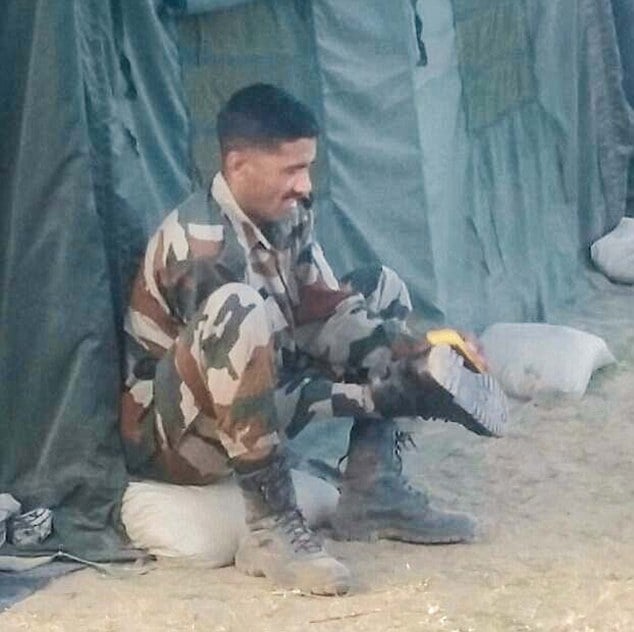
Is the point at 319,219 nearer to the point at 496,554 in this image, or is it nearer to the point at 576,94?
the point at 496,554

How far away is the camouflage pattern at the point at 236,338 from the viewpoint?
3545 mm

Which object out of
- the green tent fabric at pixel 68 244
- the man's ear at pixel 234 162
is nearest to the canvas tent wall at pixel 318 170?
the green tent fabric at pixel 68 244

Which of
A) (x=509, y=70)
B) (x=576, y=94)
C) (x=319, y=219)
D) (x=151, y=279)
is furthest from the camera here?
(x=576, y=94)

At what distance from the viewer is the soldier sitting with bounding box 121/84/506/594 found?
11.7 feet

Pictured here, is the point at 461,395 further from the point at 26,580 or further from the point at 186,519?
the point at 26,580

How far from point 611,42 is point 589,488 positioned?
2.91 m

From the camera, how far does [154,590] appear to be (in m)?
3.61

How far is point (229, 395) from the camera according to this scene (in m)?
3.54

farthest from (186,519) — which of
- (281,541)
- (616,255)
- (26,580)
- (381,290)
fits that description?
(616,255)

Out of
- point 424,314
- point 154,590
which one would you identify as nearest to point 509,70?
point 424,314

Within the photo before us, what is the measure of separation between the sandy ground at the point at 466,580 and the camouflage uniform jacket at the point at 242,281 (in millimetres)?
458

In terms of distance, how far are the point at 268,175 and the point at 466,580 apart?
→ 0.98m

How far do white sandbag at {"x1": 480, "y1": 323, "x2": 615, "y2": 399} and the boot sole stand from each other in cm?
123

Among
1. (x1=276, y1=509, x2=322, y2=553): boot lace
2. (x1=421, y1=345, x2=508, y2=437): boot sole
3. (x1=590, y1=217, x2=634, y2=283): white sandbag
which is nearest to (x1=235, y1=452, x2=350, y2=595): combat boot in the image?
(x1=276, y1=509, x2=322, y2=553): boot lace
